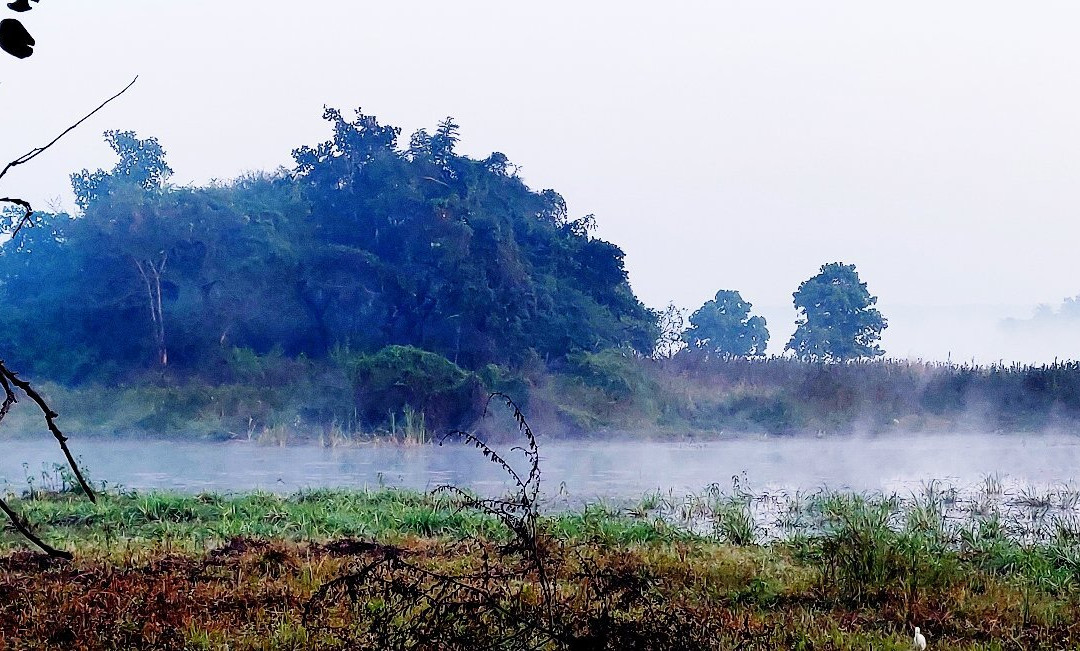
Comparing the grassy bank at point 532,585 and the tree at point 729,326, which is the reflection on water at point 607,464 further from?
the tree at point 729,326

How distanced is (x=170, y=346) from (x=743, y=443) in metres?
13.5

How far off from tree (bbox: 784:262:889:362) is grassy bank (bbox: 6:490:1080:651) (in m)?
22.7

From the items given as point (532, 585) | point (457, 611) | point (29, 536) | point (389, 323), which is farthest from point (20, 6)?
point (389, 323)

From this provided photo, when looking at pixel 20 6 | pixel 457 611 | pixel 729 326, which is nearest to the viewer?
pixel 20 6

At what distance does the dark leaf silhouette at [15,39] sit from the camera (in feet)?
3.88

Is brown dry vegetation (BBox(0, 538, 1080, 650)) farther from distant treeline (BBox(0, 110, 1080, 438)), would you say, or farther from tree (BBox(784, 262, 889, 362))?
tree (BBox(784, 262, 889, 362))

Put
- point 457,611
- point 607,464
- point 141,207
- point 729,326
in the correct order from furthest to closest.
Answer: point 729,326 → point 141,207 → point 607,464 → point 457,611

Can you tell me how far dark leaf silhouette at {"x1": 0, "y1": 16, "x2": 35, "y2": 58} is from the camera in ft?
Answer: 3.88

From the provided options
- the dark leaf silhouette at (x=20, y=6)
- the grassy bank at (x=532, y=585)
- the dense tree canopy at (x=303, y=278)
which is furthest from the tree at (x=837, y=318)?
the dark leaf silhouette at (x=20, y=6)

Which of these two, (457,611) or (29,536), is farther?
(457,611)

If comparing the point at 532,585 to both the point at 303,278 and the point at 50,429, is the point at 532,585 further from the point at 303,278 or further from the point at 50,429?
the point at 303,278

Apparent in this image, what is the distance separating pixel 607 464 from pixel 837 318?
48.4ft

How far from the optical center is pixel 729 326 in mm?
33438

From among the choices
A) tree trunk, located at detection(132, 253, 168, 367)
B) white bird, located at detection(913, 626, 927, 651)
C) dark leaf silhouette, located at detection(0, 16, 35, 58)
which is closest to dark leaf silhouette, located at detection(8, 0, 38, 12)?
dark leaf silhouette, located at detection(0, 16, 35, 58)
